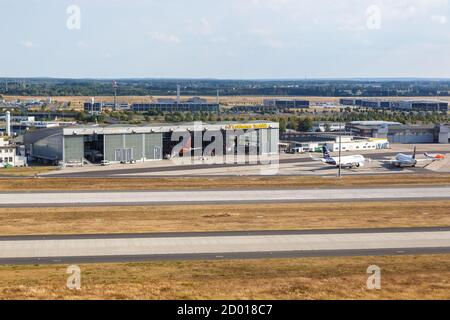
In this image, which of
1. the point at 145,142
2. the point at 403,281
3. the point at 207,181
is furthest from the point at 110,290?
the point at 145,142

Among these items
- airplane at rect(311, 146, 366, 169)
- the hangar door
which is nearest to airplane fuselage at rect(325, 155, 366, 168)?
airplane at rect(311, 146, 366, 169)

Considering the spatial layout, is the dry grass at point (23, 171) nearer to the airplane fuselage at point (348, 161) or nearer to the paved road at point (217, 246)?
the airplane fuselage at point (348, 161)

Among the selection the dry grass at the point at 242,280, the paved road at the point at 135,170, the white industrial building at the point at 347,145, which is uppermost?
the white industrial building at the point at 347,145

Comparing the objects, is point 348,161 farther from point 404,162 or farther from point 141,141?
point 141,141

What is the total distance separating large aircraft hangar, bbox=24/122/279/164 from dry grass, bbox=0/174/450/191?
49.0ft

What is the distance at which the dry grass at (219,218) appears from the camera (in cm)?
3491

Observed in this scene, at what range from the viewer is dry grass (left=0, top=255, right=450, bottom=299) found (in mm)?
21734

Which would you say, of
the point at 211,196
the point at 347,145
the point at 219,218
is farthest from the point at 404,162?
the point at 219,218

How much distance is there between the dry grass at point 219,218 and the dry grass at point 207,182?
994cm

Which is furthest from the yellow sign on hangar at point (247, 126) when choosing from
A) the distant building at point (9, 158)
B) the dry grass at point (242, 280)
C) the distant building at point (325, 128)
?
the dry grass at point (242, 280)

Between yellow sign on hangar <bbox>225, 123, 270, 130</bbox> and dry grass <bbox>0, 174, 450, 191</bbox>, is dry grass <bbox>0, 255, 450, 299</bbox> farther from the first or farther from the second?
yellow sign on hangar <bbox>225, 123, 270, 130</bbox>

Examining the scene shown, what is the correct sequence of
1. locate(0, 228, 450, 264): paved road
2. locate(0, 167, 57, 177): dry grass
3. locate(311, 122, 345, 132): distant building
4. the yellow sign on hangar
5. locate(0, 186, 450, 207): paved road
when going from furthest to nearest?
locate(311, 122, 345, 132): distant building < the yellow sign on hangar < locate(0, 167, 57, 177): dry grass < locate(0, 186, 450, 207): paved road < locate(0, 228, 450, 264): paved road

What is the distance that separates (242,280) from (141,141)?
52050 millimetres
